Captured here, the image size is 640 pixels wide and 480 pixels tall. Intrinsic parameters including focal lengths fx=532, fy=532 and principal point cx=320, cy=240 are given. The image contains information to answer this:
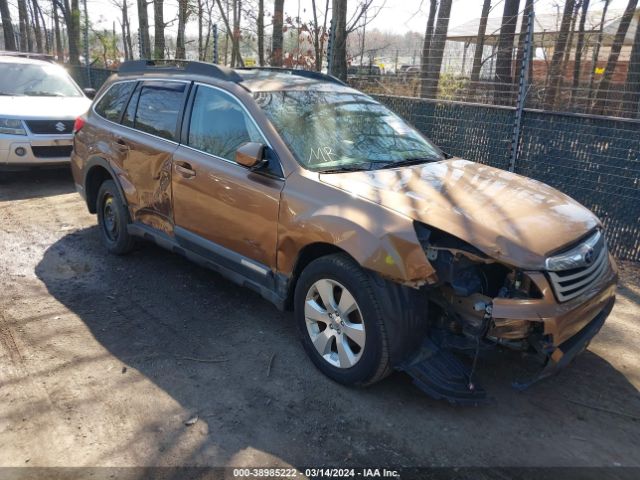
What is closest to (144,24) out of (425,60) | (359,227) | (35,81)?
(35,81)

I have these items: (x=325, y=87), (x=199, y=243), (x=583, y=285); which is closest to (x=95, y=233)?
(x=199, y=243)

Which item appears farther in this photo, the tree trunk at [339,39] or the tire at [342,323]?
the tree trunk at [339,39]

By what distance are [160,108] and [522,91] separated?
4118mm

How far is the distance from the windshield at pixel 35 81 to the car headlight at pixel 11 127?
1.17 meters

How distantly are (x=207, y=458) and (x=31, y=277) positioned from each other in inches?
123

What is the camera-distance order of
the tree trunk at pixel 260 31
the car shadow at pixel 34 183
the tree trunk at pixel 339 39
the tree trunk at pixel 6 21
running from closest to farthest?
1. the car shadow at pixel 34 183
2. the tree trunk at pixel 339 39
3. the tree trunk at pixel 260 31
4. the tree trunk at pixel 6 21

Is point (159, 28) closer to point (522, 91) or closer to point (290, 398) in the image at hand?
point (522, 91)

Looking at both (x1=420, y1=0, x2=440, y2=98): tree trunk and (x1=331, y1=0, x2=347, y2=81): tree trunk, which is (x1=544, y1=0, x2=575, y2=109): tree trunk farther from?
(x1=331, y1=0, x2=347, y2=81): tree trunk

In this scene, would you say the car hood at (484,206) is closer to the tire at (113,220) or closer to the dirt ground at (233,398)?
the dirt ground at (233,398)

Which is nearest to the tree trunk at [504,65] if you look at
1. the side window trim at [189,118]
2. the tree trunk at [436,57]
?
the tree trunk at [436,57]

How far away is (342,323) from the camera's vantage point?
10.8 ft

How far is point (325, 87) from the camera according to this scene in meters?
4.48

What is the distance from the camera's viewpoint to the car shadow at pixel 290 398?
9.43ft

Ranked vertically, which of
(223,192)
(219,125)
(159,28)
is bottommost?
(223,192)
